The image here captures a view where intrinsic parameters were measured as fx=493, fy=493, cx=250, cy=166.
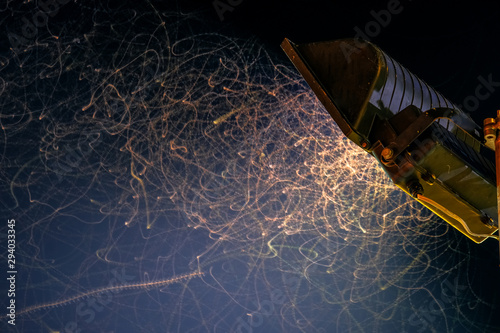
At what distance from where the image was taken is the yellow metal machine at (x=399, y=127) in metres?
1.27

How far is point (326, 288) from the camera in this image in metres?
2.88

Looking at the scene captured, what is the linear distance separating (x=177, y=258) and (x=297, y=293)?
0.72 m

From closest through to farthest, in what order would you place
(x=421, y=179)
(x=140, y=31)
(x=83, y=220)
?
(x=421, y=179) < (x=83, y=220) < (x=140, y=31)

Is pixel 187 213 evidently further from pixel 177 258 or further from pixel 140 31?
pixel 140 31

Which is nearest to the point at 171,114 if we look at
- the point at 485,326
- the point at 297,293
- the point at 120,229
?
the point at 120,229

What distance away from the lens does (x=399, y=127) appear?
1.30 m

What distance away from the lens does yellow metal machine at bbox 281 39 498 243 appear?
1.27 metres

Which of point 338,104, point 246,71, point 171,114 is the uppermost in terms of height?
point 338,104

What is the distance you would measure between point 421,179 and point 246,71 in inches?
70.2

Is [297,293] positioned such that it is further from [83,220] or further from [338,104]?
[338,104]

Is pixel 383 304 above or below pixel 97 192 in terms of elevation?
below

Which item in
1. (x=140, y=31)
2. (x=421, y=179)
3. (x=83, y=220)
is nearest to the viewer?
(x=421, y=179)

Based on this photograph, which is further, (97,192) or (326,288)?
(326,288)

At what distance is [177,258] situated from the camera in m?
2.72
